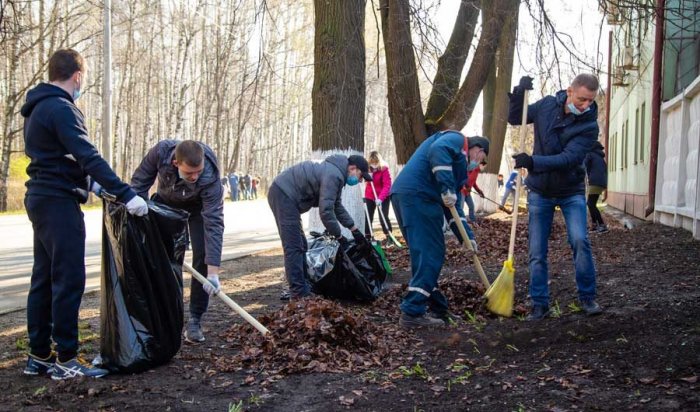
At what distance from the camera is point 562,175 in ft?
17.4

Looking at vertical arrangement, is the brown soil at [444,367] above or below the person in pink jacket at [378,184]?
below

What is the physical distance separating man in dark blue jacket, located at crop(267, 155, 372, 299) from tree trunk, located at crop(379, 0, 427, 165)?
13.6 feet

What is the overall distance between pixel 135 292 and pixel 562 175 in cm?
316

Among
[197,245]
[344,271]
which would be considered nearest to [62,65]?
[197,245]

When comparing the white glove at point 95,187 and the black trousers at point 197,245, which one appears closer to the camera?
the white glove at point 95,187

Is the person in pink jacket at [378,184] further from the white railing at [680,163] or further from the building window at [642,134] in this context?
the building window at [642,134]

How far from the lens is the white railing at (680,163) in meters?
9.30

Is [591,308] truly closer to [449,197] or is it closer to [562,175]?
[562,175]

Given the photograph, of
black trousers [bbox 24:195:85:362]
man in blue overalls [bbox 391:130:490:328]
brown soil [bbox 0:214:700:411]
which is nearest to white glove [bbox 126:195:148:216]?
black trousers [bbox 24:195:85:362]

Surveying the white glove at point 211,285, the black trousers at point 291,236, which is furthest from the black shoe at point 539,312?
the white glove at point 211,285

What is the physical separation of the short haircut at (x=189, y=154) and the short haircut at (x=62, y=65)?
800 mm

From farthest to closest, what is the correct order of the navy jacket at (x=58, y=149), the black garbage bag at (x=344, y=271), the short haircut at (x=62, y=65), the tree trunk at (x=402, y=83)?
the tree trunk at (x=402, y=83), the black garbage bag at (x=344, y=271), the short haircut at (x=62, y=65), the navy jacket at (x=58, y=149)

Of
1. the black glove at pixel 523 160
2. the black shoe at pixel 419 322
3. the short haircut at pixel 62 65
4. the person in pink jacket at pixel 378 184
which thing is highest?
the short haircut at pixel 62 65

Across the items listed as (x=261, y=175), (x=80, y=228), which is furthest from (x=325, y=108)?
(x=261, y=175)
